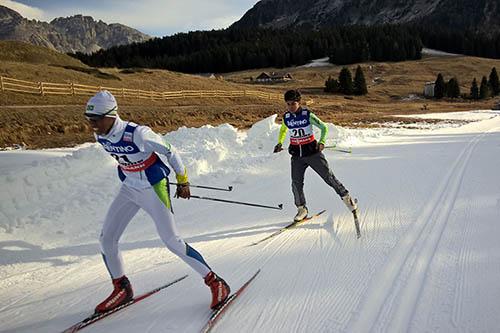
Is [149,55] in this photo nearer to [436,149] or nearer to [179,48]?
[179,48]

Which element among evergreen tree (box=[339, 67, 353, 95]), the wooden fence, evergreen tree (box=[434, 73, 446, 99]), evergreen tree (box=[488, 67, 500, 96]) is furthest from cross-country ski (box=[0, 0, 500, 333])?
evergreen tree (box=[488, 67, 500, 96])

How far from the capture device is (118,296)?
4.00m

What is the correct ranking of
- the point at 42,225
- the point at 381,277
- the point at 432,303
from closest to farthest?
the point at 432,303 < the point at 381,277 < the point at 42,225

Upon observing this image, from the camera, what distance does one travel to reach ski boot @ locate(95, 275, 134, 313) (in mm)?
3891

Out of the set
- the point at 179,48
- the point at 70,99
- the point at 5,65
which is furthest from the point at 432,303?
the point at 179,48

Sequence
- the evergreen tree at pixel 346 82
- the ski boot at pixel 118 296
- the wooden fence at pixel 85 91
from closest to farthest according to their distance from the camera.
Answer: the ski boot at pixel 118 296, the wooden fence at pixel 85 91, the evergreen tree at pixel 346 82

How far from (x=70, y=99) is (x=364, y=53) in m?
99.7

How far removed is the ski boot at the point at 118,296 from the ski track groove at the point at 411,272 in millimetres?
2325

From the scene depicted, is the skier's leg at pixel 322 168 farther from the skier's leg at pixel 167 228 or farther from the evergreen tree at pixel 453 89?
the evergreen tree at pixel 453 89

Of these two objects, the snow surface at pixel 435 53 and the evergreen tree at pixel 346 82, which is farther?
the snow surface at pixel 435 53

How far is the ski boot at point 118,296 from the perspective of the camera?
3.89 meters

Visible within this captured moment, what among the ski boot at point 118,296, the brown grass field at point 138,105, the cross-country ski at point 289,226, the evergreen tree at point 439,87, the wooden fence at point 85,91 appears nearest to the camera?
the ski boot at point 118,296

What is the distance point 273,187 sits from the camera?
9344 mm

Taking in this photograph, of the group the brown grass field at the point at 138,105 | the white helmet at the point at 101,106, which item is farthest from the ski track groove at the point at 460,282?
the brown grass field at the point at 138,105
